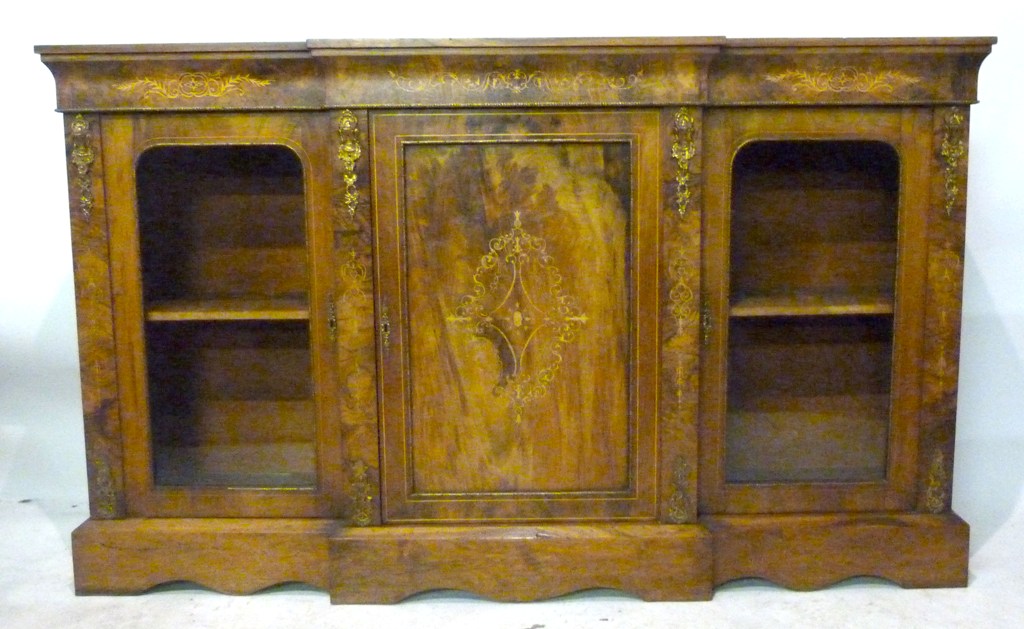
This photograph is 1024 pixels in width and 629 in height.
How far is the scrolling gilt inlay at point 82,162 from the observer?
7.66 feet

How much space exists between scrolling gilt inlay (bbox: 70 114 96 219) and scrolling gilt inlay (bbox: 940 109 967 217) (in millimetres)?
2210

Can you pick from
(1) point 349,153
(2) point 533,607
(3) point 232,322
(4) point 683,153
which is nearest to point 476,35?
(1) point 349,153

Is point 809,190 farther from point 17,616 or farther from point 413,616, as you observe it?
point 17,616

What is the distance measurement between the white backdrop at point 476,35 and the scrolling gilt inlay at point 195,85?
78 cm

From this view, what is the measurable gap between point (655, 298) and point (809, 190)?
75cm

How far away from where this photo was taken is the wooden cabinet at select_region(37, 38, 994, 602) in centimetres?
229

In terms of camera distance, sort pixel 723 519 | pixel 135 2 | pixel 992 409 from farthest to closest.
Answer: pixel 992 409
pixel 135 2
pixel 723 519

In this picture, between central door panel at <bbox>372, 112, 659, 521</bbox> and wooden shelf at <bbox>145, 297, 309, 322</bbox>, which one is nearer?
central door panel at <bbox>372, 112, 659, 521</bbox>

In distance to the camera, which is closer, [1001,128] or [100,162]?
[100,162]

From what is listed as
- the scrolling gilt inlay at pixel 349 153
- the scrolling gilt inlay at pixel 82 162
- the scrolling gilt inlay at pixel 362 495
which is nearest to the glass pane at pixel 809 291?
the scrolling gilt inlay at pixel 362 495

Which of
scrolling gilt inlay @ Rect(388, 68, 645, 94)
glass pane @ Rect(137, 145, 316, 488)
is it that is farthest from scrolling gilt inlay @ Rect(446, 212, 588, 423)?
glass pane @ Rect(137, 145, 316, 488)

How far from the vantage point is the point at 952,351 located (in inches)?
95.1

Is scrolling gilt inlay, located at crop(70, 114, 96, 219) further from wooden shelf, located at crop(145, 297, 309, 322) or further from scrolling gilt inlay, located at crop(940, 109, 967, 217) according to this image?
A: scrolling gilt inlay, located at crop(940, 109, 967, 217)

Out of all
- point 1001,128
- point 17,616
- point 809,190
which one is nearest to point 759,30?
point 809,190
